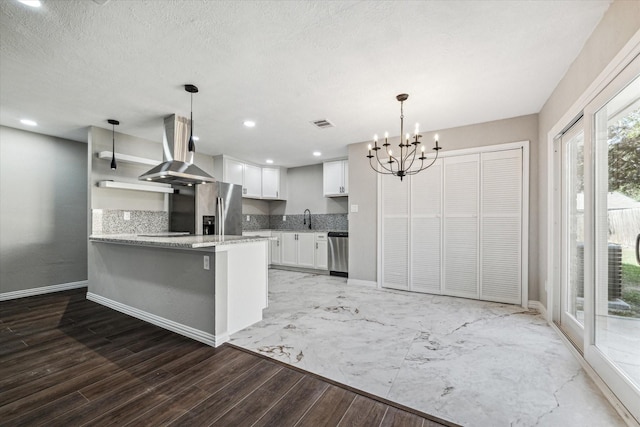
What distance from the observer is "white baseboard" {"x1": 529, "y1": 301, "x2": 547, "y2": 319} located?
315cm

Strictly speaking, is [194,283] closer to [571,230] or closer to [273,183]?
[571,230]

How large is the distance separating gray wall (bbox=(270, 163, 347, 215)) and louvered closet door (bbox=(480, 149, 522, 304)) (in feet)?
9.65

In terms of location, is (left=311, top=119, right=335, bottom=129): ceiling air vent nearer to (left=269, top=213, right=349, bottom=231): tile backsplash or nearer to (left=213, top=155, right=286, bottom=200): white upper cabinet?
(left=213, top=155, right=286, bottom=200): white upper cabinet

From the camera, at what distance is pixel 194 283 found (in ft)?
8.70

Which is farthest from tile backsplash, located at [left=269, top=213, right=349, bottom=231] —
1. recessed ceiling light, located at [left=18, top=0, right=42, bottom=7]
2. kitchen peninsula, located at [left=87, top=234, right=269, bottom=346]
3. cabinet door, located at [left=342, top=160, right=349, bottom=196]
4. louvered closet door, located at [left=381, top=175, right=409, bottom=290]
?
recessed ceiling light, located at [left=18, top=0, right=42, bottom=7]

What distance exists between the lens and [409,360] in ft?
7.20

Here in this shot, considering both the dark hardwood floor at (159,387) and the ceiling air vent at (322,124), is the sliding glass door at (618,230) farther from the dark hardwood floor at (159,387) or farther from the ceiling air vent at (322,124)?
the ceiling air vent at (322,124)

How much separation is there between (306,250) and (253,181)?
1942 millimetres

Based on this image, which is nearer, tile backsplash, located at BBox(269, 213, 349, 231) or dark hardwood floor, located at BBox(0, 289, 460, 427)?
dark hardwood floor, located at BBox(0, 289, 460, 427)

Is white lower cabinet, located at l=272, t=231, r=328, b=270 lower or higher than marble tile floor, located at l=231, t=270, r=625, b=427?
higher

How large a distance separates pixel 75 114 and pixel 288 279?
152 inches

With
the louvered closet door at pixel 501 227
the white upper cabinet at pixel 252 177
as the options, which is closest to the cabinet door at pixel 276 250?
the white upper cabinet at pixel 252 177

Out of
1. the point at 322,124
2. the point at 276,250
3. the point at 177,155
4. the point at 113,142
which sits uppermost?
the point at 322,124

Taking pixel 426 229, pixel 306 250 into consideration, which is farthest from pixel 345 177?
pixel 426 229
